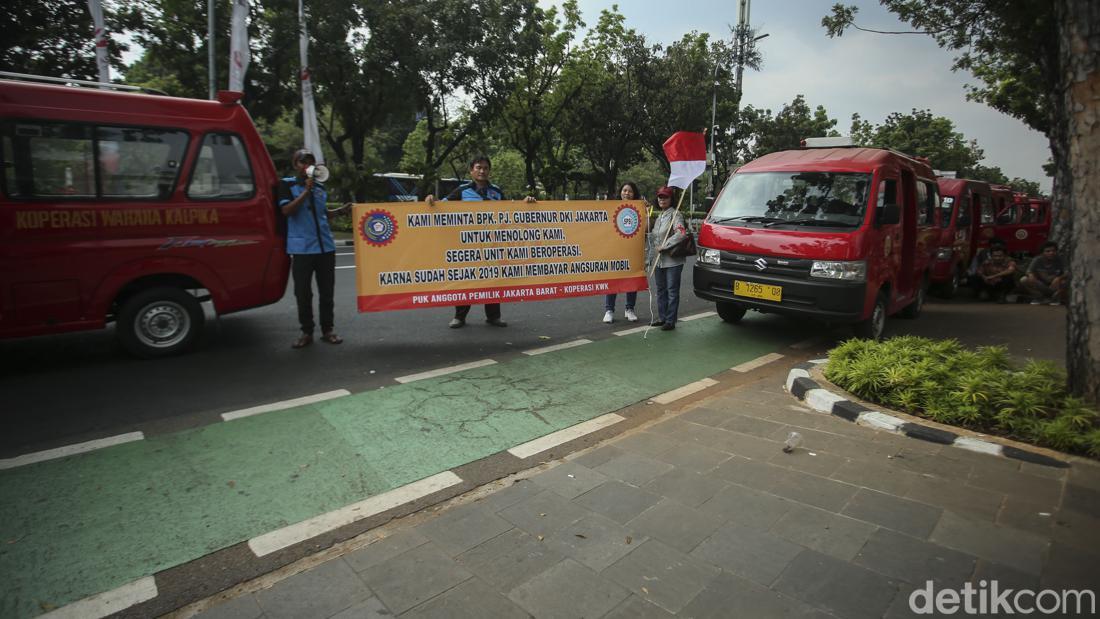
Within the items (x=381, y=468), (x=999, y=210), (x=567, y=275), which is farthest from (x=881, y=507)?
(x=999, y=210)

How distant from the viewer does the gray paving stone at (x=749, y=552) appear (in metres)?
2.57

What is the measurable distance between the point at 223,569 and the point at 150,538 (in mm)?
503

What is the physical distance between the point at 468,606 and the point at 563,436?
1859 mm

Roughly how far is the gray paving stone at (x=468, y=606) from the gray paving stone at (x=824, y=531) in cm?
135

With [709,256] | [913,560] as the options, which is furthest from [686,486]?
[709,256]

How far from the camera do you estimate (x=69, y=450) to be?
3.74 meters

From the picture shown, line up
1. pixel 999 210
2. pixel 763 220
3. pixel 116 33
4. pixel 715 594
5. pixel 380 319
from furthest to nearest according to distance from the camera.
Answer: pixel 999 210 < pixel 116 33 < pixel 380 319 < pixel 763 220 < pixel 715 594

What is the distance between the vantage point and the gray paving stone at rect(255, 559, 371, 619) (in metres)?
2.37

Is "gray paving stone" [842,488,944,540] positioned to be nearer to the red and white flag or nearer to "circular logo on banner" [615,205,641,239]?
"circular logo on banner" [615,205,641,239]

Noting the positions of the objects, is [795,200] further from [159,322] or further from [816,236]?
[159,322]

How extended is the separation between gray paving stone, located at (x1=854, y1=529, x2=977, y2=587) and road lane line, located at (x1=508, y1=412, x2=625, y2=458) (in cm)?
192

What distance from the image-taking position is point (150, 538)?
2855mm

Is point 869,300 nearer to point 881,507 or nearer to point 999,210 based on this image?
point 881,507

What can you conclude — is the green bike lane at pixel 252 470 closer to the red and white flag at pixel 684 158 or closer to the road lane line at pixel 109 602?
the road lane line at pixel 109 602
